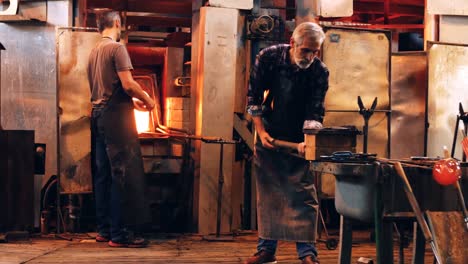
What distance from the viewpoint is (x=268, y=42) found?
8.96 meters

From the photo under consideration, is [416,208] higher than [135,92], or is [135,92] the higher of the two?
[135,92]

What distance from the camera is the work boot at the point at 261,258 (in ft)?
22.7

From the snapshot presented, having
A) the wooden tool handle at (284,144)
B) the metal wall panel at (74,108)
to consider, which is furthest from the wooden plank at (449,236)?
the metal wall panel at (74,108)

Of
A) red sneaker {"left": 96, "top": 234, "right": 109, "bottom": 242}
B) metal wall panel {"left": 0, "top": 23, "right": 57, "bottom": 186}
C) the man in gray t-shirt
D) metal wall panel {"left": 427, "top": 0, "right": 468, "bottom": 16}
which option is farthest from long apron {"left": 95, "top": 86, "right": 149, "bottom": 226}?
metal wall panel {"left": 427, "top": 0, "right": 468, "bottom": 16}

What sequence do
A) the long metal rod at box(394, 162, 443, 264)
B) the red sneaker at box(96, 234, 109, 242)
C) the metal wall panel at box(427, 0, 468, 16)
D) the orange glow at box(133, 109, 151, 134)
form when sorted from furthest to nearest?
1. the orange glow at box(133, 109, 151, 134)
2. the metal wall panel at box(427, 0, 468, 16)
3. the red sneaker at box(96, 234, 109, 242)
4. the long metal rod at box(394, 162, 443, 264)

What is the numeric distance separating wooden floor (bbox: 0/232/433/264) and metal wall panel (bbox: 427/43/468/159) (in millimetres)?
1396

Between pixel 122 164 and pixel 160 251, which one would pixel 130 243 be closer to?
pixel 160 251

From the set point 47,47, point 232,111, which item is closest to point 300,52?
point 232,111

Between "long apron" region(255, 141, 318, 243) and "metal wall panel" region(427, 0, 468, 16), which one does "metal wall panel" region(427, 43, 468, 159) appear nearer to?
"metal wall panel" region(427, 0, 468, 16)

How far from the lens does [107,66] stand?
26.0 feet

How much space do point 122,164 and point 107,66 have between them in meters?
1.00

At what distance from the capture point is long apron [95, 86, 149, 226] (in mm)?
7969

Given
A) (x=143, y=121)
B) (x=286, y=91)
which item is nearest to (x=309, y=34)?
(x=286, y=91)

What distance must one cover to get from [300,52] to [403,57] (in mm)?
2943
